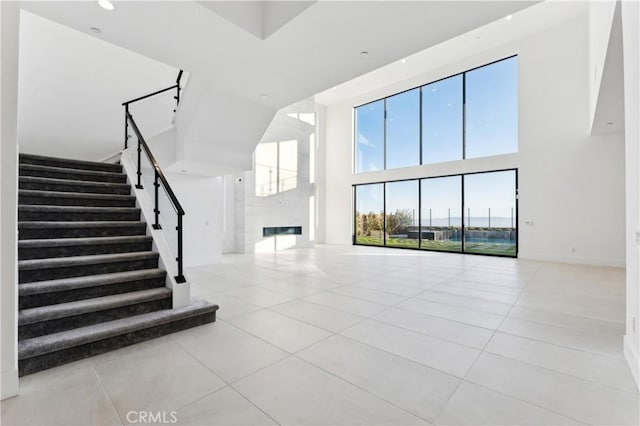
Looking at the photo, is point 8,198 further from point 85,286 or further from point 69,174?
point 69,174

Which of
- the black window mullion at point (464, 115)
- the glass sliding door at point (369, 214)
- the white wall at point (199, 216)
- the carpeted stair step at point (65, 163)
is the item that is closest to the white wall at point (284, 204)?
the glass sliding door at point (369, 214)

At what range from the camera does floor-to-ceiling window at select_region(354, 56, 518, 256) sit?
8.14 meters

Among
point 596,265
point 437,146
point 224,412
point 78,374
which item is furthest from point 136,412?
point 437,146

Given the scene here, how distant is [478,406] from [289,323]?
6.11 ft

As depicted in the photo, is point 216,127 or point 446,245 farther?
point 446,245

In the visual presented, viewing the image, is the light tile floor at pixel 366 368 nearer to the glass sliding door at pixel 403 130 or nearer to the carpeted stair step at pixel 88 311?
the carpeted stair step at pixel 88 311

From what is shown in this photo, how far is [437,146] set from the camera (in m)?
9.48

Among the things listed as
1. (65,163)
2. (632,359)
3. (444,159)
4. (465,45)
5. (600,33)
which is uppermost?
(465,45)

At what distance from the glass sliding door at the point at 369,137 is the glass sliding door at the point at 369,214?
33.4 inches

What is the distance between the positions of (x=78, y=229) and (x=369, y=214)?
938 centimetres

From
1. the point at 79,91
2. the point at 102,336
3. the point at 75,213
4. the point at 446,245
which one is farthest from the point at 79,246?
the point at 446,245

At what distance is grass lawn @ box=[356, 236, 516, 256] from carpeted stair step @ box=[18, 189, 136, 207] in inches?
338

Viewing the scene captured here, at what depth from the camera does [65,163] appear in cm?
433
